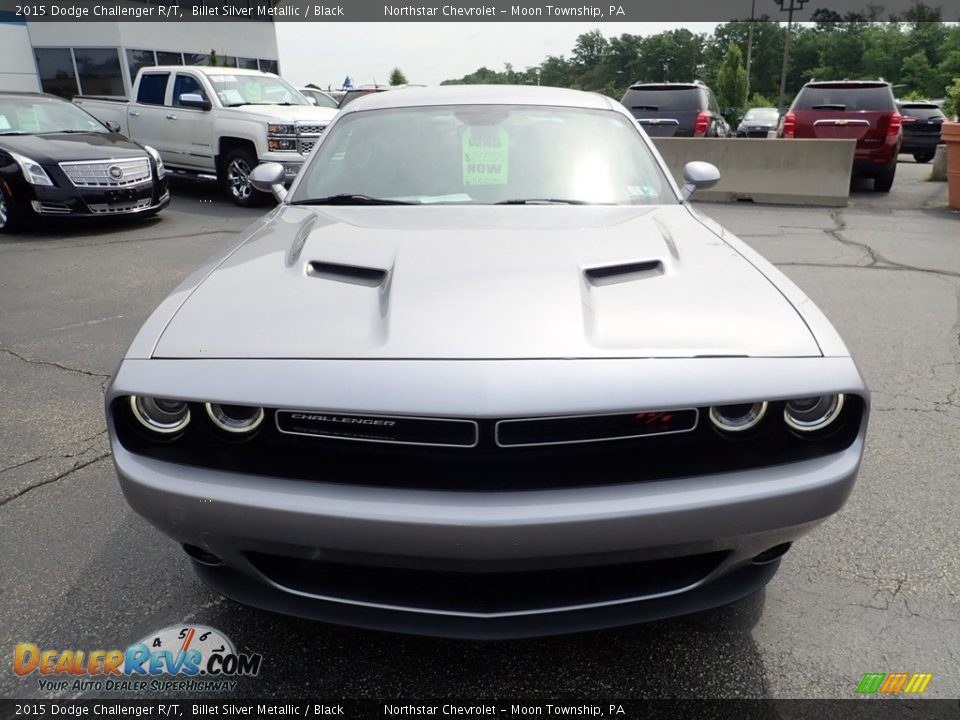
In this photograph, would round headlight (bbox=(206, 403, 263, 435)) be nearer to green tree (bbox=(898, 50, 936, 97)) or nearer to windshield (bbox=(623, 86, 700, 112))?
windshield (bbox=(623, 86, 700, 112))

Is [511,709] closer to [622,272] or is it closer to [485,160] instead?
[622,272]

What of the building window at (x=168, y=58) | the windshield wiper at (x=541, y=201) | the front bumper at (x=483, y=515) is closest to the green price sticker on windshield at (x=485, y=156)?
the windshield wiper at (x=541, y=201)

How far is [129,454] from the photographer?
5.84ft

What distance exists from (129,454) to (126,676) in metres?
0.73

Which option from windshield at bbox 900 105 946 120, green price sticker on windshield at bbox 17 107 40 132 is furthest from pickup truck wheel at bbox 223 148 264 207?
windshield at bbox 900 105 946 120

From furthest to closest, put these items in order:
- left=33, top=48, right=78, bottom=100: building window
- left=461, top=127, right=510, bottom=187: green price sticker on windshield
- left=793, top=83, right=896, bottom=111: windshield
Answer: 1. left=33, top=48, right=78, bottom=100: building window
2. left=793, top=83, right=896, bottom=111: windshield
3. left=461, top=127, right=510, bottom=187: green price sticker on windshield

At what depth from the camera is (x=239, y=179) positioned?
10617mm

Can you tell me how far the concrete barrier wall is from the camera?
10.4 m

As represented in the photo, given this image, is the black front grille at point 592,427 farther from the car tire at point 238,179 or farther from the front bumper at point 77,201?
the car tire at point 238,179

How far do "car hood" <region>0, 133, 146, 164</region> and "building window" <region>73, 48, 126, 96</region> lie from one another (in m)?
18.5

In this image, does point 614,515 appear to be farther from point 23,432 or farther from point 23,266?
point 23,266

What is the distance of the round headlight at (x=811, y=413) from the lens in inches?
67.6

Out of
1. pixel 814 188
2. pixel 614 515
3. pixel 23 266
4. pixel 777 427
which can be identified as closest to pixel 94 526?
pixel 614 515

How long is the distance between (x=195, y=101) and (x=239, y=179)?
122cm
